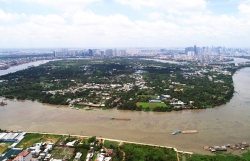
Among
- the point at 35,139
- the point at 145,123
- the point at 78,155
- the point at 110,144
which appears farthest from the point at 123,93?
the point at 78,155

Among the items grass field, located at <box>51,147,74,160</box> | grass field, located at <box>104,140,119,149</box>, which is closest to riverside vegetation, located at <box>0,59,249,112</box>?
grass field, located at <box>104,140,119,149</box>

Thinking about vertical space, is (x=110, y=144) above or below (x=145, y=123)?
below

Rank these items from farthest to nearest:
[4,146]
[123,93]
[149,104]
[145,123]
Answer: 1. [123,93]
2. [149,104]
3. [145,123]
4. [4,146]

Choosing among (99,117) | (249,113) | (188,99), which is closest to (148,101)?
(188,99)

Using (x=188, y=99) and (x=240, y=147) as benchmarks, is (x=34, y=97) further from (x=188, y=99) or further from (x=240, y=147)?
(x=240, y=147)

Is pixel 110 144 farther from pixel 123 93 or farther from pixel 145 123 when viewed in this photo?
pixel 123 93

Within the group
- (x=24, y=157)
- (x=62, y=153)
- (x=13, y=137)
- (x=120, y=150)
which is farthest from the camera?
(x=13, y=137)

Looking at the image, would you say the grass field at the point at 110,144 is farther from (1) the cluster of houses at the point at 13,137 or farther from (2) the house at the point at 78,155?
(1) the cluster of houses at the point at 13,137

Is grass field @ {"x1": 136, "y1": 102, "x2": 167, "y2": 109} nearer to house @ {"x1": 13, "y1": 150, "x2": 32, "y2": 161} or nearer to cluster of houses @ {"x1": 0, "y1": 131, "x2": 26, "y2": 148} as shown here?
cluster of houses @ {"x1": 0, "y1": 131, "x2": 26, "y2": 148}
